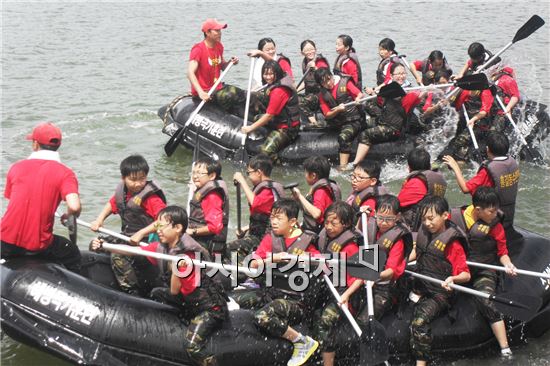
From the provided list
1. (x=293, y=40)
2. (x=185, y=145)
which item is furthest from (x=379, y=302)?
(x=293, y=40)

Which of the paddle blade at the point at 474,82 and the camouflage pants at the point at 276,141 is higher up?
the paddle blade at the point at 474,82

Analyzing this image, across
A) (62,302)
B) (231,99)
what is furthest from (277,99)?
(62,302)

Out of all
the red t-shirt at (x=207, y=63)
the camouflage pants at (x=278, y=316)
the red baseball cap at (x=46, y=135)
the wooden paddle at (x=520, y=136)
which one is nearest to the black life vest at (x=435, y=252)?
the camouflage pants at (x=278, y=316)

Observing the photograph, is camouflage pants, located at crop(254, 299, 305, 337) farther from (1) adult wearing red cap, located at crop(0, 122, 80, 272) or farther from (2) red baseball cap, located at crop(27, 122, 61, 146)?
(2) red baseball cap, located at crop(27, 122, 61, 146)

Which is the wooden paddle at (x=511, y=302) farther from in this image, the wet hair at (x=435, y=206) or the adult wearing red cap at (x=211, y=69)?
the adult wearing red cap at (x=211, y=69)

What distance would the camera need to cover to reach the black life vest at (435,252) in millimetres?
7129

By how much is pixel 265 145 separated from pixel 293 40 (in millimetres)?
8022

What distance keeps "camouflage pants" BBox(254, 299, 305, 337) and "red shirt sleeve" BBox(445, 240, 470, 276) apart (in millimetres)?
1262

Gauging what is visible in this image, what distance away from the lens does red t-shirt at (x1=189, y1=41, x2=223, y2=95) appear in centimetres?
1165

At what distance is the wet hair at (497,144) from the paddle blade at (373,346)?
253 centimetres

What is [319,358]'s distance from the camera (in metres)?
6.99

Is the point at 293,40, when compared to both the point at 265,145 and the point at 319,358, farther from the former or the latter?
the point at 319,358

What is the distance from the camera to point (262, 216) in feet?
26.6

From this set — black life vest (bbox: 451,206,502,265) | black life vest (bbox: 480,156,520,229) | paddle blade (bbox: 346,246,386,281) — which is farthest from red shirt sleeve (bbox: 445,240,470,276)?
black life vest (bbox: 480,156,520,229)
